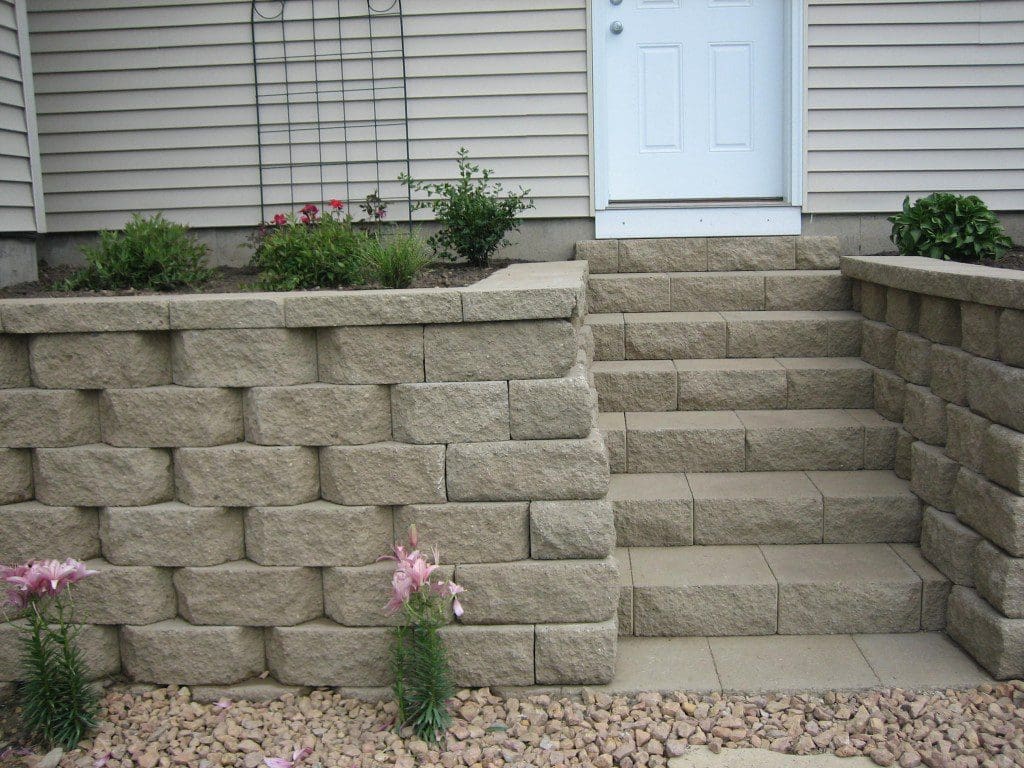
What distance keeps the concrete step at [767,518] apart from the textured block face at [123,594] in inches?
67.3

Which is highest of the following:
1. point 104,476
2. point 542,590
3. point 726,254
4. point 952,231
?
point 952,231

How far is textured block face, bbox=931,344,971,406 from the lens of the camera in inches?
135

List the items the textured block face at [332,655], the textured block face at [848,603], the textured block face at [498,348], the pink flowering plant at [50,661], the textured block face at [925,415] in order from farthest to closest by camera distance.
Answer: the textured block face at [925,415], the textured block face at [848,603], the textured block face at [332,655], the textured block face at [498,348], the pink flowering plant at [50,661]

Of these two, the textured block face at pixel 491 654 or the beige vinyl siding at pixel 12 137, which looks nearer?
the textured block face at pixel 491 654

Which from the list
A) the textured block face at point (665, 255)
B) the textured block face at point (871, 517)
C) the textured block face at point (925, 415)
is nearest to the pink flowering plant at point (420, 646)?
the textured block face at point (871, 517)

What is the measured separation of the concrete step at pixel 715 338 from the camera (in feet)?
15.3

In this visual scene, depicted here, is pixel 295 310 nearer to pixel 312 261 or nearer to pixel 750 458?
pixel 312 261

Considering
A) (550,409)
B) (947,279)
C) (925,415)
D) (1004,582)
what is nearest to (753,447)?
(925,415)

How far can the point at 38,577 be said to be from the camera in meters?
2.96

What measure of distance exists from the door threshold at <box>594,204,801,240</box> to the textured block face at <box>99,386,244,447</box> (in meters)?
2.97

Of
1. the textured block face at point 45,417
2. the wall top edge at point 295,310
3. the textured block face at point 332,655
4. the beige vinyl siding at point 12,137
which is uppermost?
the beige vinyl siding at point 12,137

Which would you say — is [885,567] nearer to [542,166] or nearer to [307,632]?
[307,632]

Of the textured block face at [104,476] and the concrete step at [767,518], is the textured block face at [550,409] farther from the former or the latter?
the textured block face at [104,476]

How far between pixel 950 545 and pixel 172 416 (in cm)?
279
